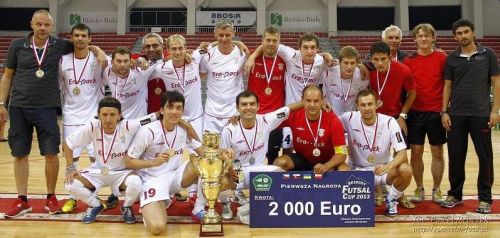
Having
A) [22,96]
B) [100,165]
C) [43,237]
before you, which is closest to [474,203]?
[100,165]

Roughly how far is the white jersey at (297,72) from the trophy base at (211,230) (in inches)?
66.2

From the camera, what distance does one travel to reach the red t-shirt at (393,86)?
402 centimetres

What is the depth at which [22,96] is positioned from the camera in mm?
3719

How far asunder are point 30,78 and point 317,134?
261cm

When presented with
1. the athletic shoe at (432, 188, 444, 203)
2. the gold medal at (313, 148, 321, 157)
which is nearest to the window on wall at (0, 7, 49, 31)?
the gold medal at (313, 148, 321, 157)

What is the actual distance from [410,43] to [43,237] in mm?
20098

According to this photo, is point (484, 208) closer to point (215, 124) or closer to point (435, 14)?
point (215, 124)

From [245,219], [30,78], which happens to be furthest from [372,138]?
[30,78]

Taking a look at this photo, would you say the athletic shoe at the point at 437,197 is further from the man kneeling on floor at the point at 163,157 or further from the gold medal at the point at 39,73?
the gold medal at the point at 39,73

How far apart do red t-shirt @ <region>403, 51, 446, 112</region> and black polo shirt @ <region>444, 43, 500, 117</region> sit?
29 centimetres

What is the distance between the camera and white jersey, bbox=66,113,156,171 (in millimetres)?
3627

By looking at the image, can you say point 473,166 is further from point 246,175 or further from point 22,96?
point 22,96

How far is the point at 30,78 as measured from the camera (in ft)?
12.2

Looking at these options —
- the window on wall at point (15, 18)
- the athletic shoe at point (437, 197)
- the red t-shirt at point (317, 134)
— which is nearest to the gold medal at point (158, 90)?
the red t-shirt at point (317, 134)
